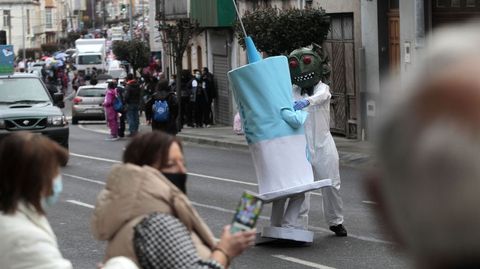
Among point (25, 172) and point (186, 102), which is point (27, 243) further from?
point (186, 102)

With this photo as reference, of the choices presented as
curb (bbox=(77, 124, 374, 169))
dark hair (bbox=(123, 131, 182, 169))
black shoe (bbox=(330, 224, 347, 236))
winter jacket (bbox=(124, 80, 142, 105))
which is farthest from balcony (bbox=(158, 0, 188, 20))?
dark hair (bbox=(123, 131, 182, 169))

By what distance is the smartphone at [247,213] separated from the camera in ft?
13.2

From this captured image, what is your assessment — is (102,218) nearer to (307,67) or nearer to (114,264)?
(114,264)

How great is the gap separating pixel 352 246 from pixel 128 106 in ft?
65.8

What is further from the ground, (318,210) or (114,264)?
(114,264)

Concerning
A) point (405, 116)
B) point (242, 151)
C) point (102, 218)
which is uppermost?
point (405, 116)

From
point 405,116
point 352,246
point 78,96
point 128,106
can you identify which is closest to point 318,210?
point 352,246

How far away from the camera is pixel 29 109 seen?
21578mm

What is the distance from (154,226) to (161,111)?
19.5 m

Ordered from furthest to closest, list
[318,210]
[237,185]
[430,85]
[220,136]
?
[220,136] → [237,185] → [318,210] → [430,85]

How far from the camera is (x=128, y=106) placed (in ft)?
100

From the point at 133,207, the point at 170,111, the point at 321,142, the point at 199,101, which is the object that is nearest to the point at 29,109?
the point at 170,111

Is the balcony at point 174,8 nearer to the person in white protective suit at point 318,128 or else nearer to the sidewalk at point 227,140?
the sidewalk at point 227,140

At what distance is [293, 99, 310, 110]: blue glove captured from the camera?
1077 cm
